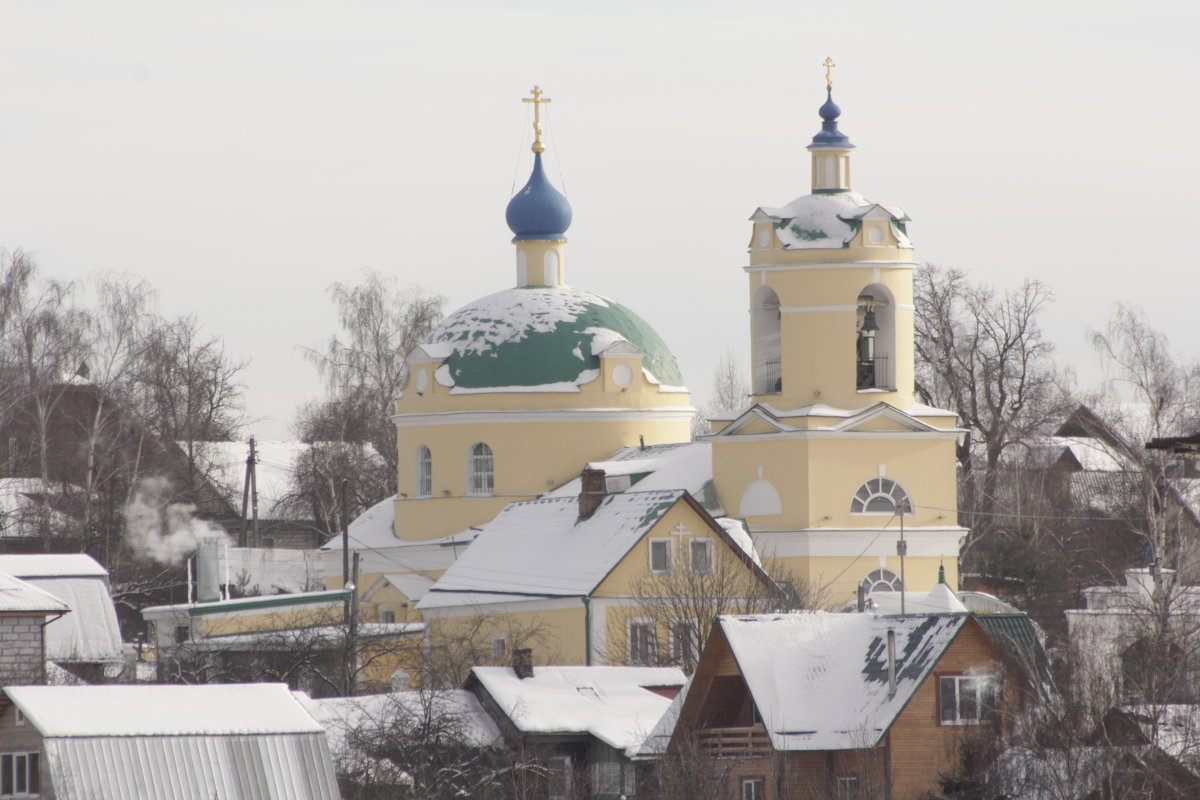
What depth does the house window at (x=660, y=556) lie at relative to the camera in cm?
3331

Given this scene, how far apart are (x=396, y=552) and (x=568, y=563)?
29.8 feet

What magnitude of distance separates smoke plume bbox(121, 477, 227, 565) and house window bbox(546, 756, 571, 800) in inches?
1022

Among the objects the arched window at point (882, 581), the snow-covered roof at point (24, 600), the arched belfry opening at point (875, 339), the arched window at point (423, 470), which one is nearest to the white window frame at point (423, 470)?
the arched window at point (423, 470)

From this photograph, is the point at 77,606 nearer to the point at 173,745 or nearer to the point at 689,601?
the point at 689,601

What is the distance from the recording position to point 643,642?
32.5 metres

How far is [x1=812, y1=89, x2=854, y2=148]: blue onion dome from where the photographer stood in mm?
37219

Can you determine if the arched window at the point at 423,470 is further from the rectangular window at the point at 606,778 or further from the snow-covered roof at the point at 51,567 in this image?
the rectangular window at the point at 606,778

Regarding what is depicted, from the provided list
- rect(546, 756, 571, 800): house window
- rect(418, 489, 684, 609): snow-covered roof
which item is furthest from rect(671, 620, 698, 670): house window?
rect(546, 756, 571, 800): house window

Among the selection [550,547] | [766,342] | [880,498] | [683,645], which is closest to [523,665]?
[683,645]

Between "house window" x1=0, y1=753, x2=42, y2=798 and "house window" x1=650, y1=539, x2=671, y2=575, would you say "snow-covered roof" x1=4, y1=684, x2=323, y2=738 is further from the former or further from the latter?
"house window" x1=650, y1=539, x2=671, y2=575

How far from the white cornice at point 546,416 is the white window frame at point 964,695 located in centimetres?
1700

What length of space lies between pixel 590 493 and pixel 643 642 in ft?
11.9

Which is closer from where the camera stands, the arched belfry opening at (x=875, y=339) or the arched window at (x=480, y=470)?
the arched belfry opening at (x=875, y=339)

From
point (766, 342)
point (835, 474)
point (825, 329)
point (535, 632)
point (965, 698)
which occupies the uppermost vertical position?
point (825, 329)
